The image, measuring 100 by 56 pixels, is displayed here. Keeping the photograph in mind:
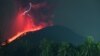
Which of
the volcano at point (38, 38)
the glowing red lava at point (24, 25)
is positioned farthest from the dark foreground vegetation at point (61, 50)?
the glowing red lava at point (24, 25)

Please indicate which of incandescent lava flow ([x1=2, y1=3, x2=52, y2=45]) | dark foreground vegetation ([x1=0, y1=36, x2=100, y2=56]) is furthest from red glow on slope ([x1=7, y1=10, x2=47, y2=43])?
dark foreground vegetation ([x1=0, y1=36, x2=100, y2=56])

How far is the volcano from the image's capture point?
2.54 meters

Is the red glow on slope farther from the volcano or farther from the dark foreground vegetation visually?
the dark foreground vegetation

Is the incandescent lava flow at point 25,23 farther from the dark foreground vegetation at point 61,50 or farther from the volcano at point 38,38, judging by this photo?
the dark foreground vegetation at point 61,50

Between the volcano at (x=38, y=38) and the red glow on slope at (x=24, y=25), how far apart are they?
4cm

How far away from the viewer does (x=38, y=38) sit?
287 cm

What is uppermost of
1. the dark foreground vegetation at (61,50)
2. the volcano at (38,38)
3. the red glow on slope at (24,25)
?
the red glow on slope at (24,25)

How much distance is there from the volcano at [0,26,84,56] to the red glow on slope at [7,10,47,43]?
0.04 metres

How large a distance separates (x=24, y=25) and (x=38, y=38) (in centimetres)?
19

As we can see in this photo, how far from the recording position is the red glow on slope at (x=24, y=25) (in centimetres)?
286

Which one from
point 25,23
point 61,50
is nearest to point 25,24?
point 25,23

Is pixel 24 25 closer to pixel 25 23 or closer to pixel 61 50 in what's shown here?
pixel 25 23

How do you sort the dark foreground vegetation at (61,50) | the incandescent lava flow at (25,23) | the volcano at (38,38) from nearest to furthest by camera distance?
the dark foreground vegetation at (61,50)
the volcano at (38,38)
the incandescent lava flow at (25,23)

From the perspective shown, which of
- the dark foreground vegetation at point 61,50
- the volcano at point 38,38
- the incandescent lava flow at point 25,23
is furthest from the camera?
the incandescent lava flow at point 25,23
